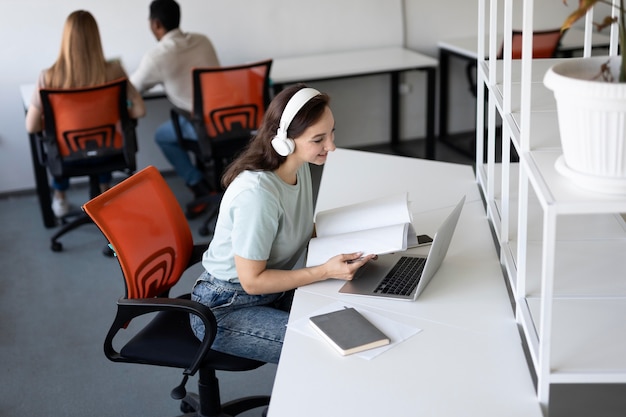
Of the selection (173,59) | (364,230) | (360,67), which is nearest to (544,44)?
(360,67)

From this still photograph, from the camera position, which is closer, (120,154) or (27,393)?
(27,393)

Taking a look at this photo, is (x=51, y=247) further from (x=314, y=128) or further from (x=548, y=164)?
(x=548, y=164)

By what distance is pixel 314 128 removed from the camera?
2184 millimetres

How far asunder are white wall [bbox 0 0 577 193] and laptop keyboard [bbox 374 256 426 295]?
327 centimetres

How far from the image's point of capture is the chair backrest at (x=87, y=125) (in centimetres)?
393

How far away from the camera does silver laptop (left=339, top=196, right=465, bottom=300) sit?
203 centimetres

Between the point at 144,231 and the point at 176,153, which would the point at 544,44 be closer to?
the point at 176,153

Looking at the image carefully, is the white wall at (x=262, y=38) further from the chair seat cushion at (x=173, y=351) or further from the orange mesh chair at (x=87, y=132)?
the chair seat cushion at (x=173, y=351)

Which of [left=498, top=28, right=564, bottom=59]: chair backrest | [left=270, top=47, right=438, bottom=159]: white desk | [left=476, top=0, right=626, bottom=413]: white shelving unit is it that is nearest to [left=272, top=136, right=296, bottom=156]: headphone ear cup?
[left=476, top=0, right=626, bottom=413]: white shelving unit

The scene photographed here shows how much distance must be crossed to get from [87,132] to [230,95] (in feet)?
2.47

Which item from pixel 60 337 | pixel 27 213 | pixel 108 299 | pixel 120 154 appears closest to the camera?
pixel 60 337

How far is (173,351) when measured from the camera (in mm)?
2229

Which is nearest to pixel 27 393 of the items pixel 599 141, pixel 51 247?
pixel 51 247

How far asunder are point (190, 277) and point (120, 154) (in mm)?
825
